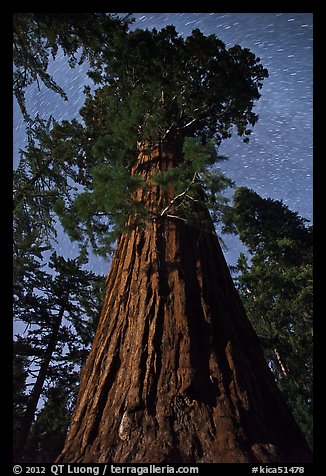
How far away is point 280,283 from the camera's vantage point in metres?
11.7

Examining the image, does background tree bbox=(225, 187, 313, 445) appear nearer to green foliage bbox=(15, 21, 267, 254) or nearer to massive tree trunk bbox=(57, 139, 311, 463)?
green foliage bbox=(15, 21, 267, 254)

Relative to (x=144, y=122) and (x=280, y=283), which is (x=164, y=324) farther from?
(x=280, y=283)

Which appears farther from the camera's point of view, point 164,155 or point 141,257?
point 164,155

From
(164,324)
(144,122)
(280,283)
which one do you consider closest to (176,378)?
(164,324)

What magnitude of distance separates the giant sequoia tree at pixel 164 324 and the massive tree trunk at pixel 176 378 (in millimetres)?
11

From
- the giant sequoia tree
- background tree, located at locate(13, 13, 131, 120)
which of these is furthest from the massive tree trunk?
background tree, located at locate(13, 13, 131, 120)

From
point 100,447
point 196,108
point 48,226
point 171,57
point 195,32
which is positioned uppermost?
point 195,32

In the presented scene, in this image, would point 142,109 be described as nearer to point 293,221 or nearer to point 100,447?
point 100,447

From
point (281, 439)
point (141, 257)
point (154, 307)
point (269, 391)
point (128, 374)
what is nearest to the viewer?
point (281, 439)

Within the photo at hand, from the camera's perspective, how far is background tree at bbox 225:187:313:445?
1073cm

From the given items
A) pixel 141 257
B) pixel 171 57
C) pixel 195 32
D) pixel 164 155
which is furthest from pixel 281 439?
pixel 195 32

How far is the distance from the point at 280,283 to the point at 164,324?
10.2m

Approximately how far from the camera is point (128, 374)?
262 centimetres

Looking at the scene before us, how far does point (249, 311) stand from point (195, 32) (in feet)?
35.4
